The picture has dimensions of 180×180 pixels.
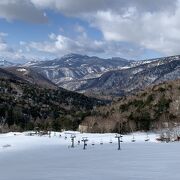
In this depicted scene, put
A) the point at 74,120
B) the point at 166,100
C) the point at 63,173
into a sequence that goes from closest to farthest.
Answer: the point at 63,173
the point at 166,100
the point at 74,120

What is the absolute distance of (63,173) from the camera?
28.7 m

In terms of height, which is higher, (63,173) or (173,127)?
(173,127)

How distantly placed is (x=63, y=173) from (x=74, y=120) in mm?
120500

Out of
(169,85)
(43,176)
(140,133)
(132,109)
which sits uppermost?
(169,85)

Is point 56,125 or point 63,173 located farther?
point 56,125

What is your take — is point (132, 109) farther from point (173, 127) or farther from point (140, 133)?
point (173, 127)

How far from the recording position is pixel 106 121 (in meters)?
127

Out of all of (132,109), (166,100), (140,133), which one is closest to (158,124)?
(140,133)

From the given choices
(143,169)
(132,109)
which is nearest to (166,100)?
(132,109)

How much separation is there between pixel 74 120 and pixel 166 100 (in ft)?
130

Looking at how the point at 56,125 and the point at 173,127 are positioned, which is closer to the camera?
the point at 173,127

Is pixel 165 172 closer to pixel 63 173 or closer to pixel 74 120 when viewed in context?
pixel 63 173

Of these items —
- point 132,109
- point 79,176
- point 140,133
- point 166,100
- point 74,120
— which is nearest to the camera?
point 79,176

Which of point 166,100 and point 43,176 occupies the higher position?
point 166,100
